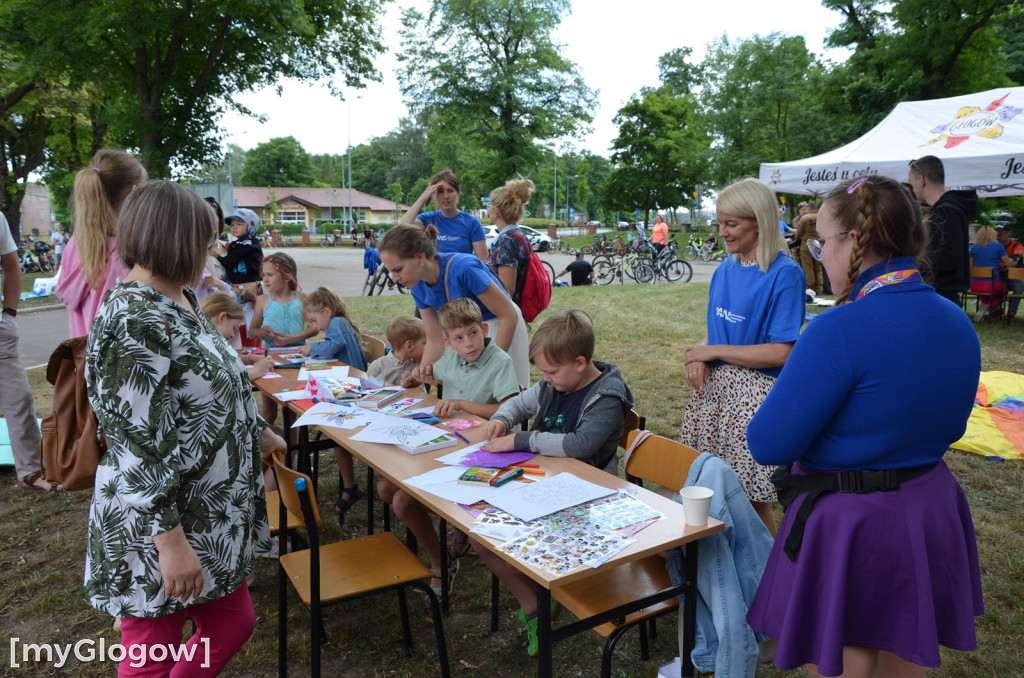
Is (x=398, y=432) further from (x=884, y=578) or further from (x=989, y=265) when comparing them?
(x=989, y=265)

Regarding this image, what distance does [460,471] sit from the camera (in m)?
2.35

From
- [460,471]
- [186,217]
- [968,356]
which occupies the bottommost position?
[460,471]

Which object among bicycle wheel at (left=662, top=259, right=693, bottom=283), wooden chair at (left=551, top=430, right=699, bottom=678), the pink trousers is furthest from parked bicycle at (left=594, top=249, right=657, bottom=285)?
the pink trousers

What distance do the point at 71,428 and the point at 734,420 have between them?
2277 millimetres

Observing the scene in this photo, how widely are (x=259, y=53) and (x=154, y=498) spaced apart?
1536cm

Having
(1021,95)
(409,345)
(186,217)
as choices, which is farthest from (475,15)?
(186,217)

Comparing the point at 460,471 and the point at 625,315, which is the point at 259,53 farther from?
the point at 460,471

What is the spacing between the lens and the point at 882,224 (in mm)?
1523

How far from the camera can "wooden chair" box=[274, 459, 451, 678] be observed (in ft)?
7.34

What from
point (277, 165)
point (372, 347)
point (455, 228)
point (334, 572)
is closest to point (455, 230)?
point (455, 228)

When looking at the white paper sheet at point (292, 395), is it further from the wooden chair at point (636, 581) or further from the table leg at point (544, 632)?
the table leg at point (544, 632)

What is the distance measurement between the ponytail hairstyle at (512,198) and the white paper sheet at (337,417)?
2.15 meters

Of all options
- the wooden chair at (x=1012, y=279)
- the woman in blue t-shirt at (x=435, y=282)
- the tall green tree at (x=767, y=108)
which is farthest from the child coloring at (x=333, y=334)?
the tall green tree at (x=767, y=108)

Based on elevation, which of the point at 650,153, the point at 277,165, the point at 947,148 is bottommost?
the point at 947,148
